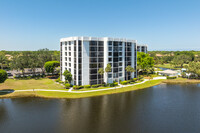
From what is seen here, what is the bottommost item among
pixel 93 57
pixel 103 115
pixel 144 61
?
pixel 103 115

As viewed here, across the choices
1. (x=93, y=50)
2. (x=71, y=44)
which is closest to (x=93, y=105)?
(x=93, y=50)

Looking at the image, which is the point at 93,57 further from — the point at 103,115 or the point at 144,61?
the point at 144,61

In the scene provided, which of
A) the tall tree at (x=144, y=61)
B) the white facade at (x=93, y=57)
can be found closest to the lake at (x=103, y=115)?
the white facade at (x=93, y=57)

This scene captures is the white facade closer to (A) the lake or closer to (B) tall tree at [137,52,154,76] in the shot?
(A) the lake

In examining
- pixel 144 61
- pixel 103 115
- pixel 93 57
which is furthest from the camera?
pixel 144 61

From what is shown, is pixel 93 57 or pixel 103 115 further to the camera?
pixel 93 57

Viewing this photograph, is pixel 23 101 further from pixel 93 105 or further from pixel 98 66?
pixel 98 66

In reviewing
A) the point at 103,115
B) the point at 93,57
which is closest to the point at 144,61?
the point at 93,57
